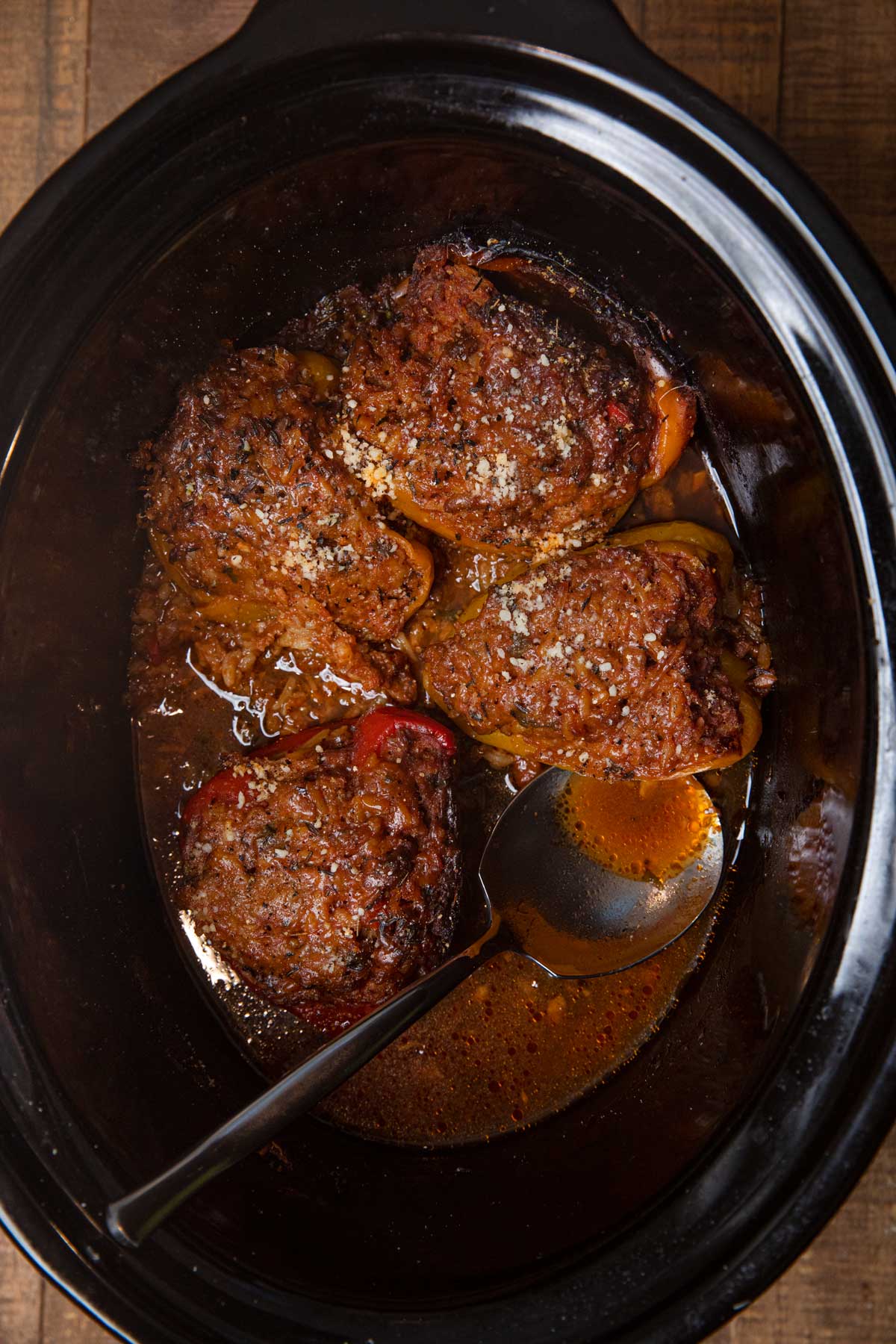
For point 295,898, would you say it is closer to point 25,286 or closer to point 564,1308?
point 564,1308

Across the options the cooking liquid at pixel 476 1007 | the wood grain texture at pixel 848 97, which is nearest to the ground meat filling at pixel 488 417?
the cooking liquid at pixel 476 1007

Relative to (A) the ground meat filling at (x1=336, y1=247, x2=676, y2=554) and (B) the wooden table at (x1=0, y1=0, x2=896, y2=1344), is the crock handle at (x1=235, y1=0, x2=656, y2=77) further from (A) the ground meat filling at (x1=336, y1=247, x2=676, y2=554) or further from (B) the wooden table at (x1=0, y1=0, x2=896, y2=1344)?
(B) the wooden table at (x1=0, y1=0, x2=896, y2=1344)

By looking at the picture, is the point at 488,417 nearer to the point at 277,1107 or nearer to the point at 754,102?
the point at 754,102

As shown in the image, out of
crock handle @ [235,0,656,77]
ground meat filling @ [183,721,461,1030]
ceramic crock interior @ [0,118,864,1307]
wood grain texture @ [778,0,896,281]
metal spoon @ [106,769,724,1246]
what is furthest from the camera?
wood grain texture @ [778,0,896,281]

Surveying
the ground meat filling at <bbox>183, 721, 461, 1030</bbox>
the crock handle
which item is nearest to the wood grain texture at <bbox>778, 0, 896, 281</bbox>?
the crock handle

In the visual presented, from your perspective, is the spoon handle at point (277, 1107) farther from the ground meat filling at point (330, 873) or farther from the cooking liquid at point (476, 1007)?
the cooking liquid at point (476, 1007)
